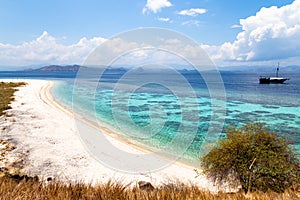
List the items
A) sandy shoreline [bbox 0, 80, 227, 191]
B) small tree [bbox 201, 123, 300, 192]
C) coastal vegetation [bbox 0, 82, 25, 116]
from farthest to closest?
coastal vegetation [bbox 0, 82, 25, 116] < sandy shoreline [bbox 0, 80, 227, 191] < small tree [bbox 201, 123, 300, 192]

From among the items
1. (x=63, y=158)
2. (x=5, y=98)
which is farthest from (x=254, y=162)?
(x=5, y=98)

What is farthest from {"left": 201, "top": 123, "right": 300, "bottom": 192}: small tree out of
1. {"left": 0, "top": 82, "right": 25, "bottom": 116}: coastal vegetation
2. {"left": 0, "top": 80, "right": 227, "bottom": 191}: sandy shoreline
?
{"left": 0, "top": 82, "right": 25, "bottom": 116}: coastal vegetation

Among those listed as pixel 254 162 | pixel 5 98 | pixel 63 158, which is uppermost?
pixel 5 98

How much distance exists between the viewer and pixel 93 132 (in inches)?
679

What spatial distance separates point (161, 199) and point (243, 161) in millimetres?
5920

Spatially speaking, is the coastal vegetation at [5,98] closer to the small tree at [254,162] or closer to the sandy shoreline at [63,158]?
the sandy shoreline at [63,158]

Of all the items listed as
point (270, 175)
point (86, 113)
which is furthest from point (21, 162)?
point (86, 113)

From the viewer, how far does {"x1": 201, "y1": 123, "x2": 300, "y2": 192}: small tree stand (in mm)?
7035

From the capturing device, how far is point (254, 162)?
7.55 meters

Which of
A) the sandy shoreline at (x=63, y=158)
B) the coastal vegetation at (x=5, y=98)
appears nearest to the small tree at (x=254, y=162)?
the sandy shoreline at (x=63, y=158)

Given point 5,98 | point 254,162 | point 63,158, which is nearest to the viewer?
point 254,162

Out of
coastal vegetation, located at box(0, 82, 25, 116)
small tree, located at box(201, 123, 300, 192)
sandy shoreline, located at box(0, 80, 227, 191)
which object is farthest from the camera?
coastal vegetation, located at box(0, 82, 25, 116)

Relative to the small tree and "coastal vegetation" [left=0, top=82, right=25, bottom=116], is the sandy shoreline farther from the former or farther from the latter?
"coastal vegetation" [left=0, top=82, right=25, bottom=116]

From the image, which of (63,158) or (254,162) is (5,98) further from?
(254,162)
